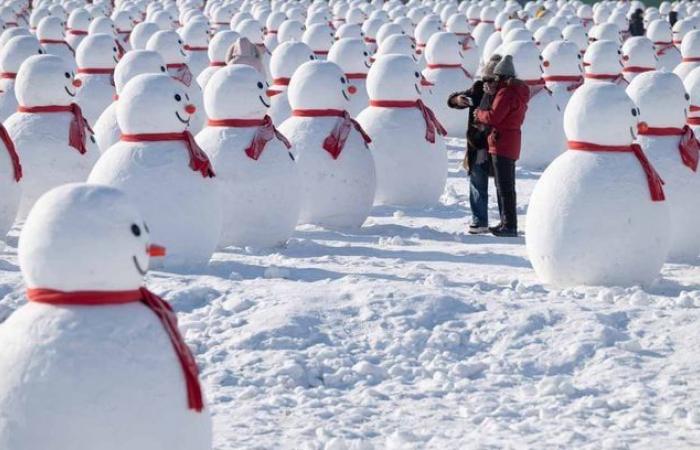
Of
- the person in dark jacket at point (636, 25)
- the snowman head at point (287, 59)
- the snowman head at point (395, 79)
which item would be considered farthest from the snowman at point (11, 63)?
the person in dark jacket at point (636, 25)

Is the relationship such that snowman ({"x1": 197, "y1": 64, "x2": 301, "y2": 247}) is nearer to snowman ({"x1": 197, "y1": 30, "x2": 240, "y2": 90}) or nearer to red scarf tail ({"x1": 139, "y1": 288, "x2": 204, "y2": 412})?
red scarf tail ({"x1": 139, "y1": 288, "x2": 204, "y2": 412})

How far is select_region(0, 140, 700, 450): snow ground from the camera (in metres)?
5.86

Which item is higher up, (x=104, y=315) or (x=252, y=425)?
(x=104, y=315)

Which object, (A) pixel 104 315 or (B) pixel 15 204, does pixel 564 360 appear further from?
(B) pixel 15 204

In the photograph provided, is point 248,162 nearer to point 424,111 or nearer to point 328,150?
point 328,150

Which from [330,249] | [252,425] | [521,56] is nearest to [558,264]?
[330,249]

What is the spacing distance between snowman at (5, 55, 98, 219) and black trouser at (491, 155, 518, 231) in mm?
3283

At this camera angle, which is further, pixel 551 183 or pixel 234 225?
pixel 234 225

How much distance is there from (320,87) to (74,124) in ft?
6.49

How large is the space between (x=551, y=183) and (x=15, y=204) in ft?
12.8

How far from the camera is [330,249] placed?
962cm

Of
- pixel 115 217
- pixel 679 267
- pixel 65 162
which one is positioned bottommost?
pixel 679 267

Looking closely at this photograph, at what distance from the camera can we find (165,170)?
8.27 meters

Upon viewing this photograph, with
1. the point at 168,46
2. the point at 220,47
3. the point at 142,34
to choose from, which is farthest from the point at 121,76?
the point at 142,34
